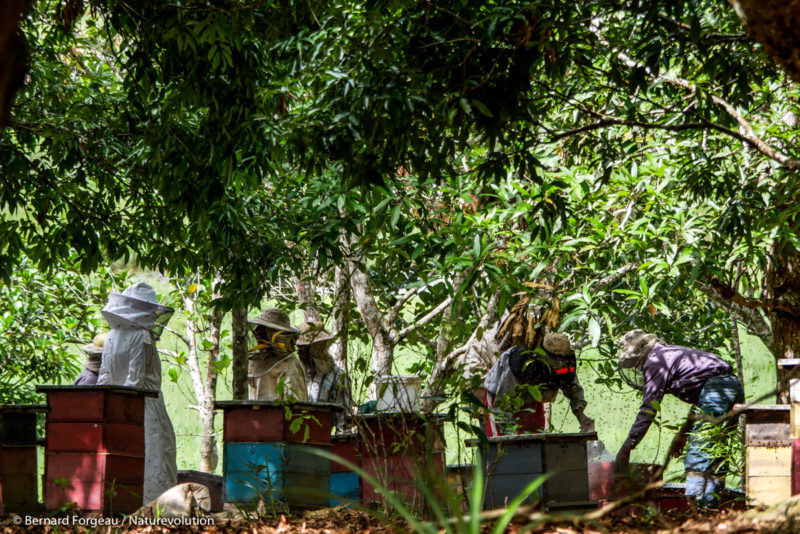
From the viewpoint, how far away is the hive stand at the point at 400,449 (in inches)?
141

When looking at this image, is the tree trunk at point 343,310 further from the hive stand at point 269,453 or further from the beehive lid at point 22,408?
the beehive lid at point 22,408

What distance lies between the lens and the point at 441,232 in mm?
5305

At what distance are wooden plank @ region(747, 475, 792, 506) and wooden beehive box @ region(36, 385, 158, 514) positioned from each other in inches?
135

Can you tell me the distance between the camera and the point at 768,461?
191 inches

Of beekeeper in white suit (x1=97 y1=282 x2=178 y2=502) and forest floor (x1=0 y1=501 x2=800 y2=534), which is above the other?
beekeeper in white suit (x1=97 y1=282 x2=178 y2=502)

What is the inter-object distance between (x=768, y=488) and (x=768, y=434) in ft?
1.01

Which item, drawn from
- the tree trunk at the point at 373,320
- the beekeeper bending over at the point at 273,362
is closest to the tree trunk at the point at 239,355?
the beekeeper bending over at the point at 273,362

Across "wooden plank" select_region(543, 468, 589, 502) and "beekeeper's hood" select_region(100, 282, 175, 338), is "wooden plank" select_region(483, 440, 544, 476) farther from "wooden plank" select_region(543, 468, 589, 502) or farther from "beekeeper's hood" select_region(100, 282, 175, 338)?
"beekeeper's hood" select_region(100, 282, 175, 338)

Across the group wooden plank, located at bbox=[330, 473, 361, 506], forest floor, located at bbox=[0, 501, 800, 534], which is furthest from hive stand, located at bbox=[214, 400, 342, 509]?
wooden plank, located at bbox=[330, 473, 361, 506]

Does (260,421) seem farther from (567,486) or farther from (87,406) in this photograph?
(567,486)

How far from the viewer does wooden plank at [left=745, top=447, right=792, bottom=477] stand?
15.7ft

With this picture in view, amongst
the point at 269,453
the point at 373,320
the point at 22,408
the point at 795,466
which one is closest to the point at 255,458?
the point at 269,453

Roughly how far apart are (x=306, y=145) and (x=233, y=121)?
110cm

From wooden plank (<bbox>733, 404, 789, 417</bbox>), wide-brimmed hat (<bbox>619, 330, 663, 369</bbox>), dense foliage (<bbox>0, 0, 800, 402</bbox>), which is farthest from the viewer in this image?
wide-brimmed hat (<bbox>619, 330, 663, 369</bbox>)
